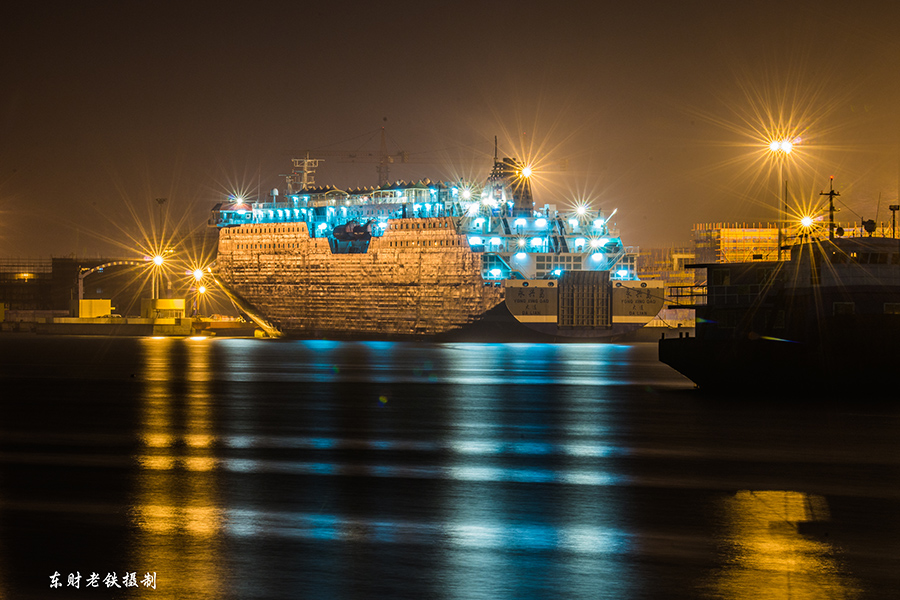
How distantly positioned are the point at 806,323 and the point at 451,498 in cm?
2061

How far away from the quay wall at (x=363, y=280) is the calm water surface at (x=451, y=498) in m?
40.1

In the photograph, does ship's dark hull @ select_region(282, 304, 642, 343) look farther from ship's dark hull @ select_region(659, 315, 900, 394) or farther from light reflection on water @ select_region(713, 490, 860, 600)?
light reflection on water @ select_region(713, 490, 860, 600)

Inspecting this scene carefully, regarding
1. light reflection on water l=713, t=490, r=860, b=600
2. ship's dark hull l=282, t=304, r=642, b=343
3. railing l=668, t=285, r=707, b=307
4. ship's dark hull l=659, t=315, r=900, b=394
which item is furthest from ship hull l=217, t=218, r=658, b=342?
light reflection on water l=713, t=490, r=860, b=600

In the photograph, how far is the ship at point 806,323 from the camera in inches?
1134

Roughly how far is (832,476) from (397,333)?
60137 millimetres

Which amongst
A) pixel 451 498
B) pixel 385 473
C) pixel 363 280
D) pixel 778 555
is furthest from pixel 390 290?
pixel 778 555

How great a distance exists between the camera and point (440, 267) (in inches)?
2830

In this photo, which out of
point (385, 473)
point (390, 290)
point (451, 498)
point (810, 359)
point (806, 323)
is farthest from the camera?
point (390, 290)

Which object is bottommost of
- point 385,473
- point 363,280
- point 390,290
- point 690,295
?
point 385,473

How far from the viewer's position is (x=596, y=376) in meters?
42.5

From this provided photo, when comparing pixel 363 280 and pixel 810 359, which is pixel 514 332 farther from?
pixel 810 359

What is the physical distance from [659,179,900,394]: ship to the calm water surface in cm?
164

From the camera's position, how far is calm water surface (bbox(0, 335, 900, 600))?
32.3ft

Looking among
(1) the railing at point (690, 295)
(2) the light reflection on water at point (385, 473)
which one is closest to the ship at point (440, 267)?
(1) the railing at point (690, 295)
